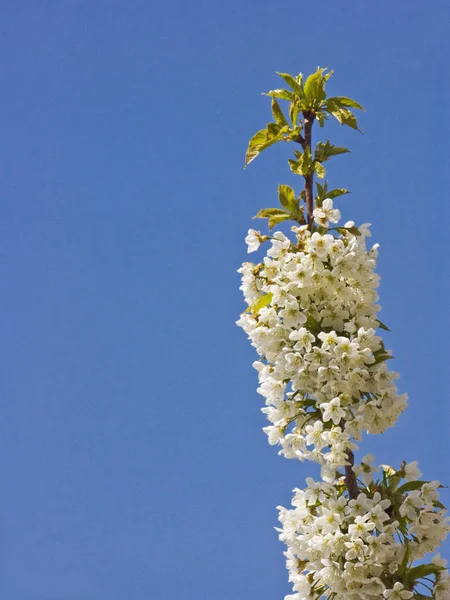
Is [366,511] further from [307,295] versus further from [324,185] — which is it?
[324,185]

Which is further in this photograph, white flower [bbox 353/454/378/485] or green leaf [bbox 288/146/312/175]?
green leaf [bbox 288/146/312/175]

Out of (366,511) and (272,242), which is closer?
(366,511)

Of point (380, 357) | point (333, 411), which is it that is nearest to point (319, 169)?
point (380, 357)

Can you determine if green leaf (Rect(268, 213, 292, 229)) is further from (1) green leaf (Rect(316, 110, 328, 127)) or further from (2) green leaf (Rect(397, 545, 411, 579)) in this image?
(2) green leaf (Rect(397, 545, 411, 579))

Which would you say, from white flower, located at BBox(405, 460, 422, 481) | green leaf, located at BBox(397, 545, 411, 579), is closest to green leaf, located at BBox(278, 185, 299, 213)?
white flower, located at BBox(405, 460, 422, 481)

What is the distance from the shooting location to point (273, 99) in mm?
6777

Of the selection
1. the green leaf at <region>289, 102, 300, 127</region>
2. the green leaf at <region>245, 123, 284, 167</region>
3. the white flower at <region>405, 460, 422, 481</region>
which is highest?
the green leaf at <region>289, 102, 300, 127</region>

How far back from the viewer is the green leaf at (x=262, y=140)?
6.73 metres

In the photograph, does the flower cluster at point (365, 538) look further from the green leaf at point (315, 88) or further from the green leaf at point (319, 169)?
the green leaf at point (315, 88)

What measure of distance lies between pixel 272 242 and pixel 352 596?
8.31ft

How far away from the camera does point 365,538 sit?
5.50m

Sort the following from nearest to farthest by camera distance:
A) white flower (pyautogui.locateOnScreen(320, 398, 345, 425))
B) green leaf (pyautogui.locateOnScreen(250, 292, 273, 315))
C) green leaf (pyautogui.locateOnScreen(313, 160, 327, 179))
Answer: white flower (pyautogui.locateOnScreen(320, 398, 345, 425)), green leaf (pyautogui.locateOnScreen(250, 292, 273, 315)), green leaf (pyautogui.locateOnScreen(313, 160, 327, 179))

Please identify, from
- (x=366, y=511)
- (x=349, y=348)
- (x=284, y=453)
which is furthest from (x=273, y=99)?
(x=366, y=511)

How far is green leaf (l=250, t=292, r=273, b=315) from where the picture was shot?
623 centimetres
